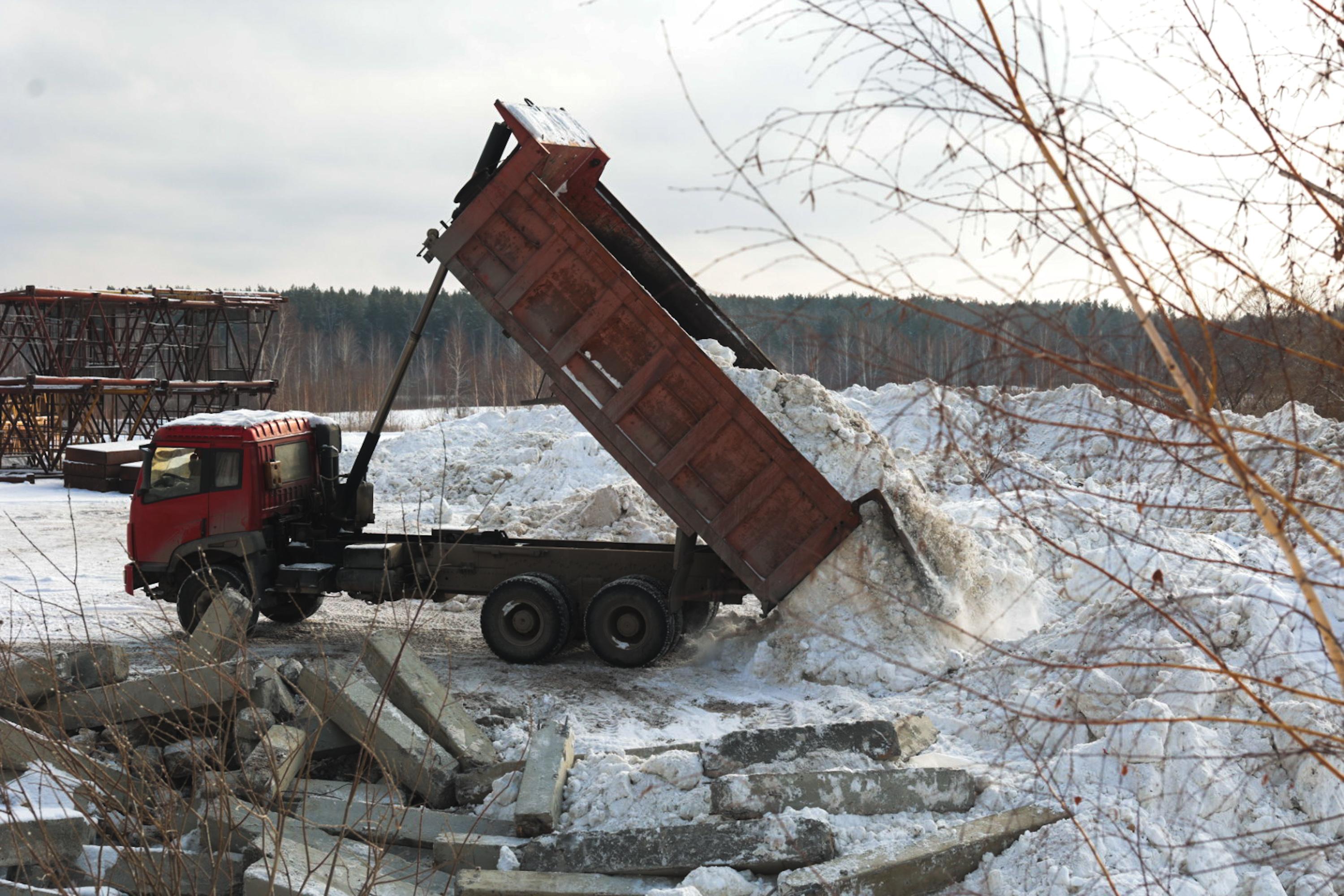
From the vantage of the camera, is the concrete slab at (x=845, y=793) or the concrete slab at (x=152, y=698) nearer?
the concrete slab at (x=845, y=793)

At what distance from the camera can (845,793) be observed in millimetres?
5734

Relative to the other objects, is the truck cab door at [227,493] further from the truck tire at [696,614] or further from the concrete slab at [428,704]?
the truck tire at [696,614]

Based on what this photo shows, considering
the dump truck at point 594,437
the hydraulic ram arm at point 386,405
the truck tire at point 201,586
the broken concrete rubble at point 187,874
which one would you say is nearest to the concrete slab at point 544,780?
the broken concrete rubble at point 187,874

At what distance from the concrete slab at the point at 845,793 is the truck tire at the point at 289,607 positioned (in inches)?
252

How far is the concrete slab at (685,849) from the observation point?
5.23 metres

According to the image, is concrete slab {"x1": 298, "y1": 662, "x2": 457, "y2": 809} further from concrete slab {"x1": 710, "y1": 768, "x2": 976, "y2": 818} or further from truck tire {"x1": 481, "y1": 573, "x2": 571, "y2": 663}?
truck tire {"x1": 481, "y1": 573, "x2": 571, "y2": 663}

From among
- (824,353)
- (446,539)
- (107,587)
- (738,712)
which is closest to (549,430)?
(107,587)

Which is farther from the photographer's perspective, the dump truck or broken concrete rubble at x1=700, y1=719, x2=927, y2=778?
the dump truck

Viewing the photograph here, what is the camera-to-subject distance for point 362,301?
261 feet

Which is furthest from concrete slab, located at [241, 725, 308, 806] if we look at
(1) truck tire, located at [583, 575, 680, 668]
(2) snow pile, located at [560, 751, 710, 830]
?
(1) truck tire, located at [583, 575, 680, 668]

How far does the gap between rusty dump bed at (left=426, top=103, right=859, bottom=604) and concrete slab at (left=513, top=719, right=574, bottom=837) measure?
8.51 ft

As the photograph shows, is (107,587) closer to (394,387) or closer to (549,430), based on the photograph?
(394,387)

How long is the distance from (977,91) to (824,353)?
2.04ft

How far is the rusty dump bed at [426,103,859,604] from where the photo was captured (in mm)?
8625
